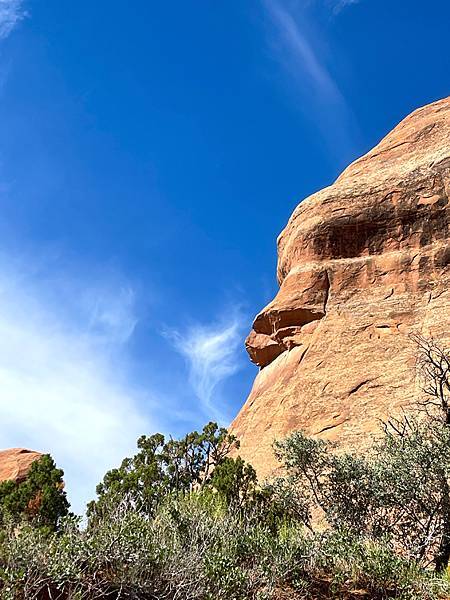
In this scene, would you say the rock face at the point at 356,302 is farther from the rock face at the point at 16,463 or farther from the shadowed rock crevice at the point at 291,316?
the rock face at the point at 16,463

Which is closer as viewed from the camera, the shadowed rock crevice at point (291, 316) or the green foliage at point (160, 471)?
the green foliage at point (160, 471)

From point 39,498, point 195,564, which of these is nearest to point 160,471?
point 39,498

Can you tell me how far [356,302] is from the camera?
2828cm

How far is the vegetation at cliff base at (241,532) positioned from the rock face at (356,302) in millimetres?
4086

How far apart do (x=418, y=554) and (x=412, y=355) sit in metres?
12.5

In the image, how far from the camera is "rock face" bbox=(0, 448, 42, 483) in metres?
25.0

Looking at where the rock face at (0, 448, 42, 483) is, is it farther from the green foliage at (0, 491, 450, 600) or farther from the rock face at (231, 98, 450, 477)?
the green foliage at (0, 491, 450, 600)

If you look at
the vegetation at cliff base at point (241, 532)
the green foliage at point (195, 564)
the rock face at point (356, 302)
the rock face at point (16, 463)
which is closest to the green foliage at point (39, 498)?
the vegetation at cliff base at point (241, 532)

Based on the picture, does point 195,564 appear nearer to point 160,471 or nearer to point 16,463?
point 160,471

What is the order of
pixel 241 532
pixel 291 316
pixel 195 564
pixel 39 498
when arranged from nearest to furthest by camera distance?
pixel 195 564 → pixel 241 532 → pixel 39 498 → pixel 291 316

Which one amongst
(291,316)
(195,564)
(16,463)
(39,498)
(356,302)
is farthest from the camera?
(291,316)

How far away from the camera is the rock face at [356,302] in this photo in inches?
953

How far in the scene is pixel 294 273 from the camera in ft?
103

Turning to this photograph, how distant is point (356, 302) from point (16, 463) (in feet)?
57.1
